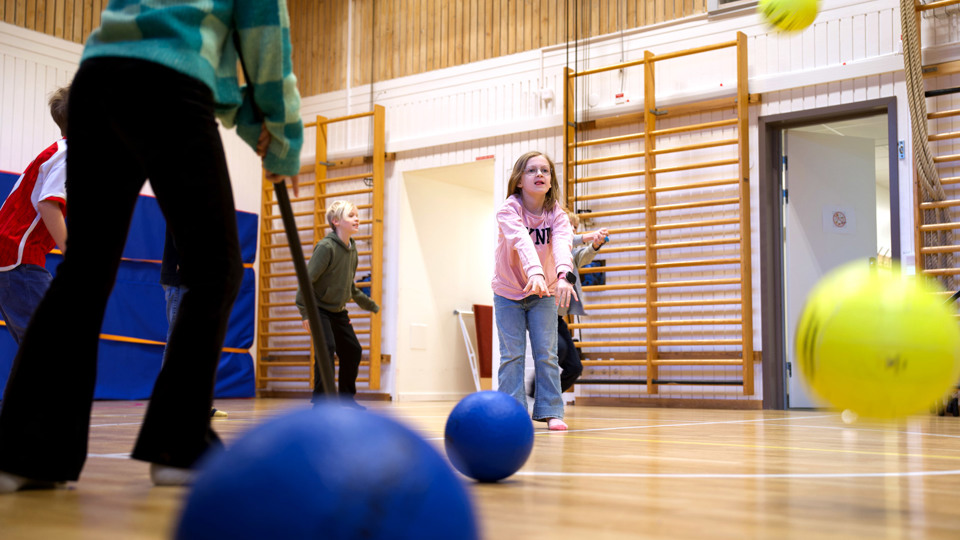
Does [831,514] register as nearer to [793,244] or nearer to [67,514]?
[67,514]

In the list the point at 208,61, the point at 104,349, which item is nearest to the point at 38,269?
the point at 208,61

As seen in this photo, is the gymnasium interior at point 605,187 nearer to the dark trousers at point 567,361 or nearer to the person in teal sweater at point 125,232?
the dark trousers at point 567,361

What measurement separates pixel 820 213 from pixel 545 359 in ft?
14.8

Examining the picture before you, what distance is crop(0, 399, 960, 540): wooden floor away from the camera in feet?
4.16

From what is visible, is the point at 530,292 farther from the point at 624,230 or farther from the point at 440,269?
the point at 440,269

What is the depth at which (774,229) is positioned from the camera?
7.22 metres

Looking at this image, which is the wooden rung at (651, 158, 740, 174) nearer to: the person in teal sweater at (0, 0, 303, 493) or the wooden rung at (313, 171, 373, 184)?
the wooden rung at (313, 171, 373, 184)

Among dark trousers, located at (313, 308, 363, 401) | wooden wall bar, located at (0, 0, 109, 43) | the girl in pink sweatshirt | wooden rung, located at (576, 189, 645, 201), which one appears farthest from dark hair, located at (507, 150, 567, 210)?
wooden wall bar, located at (0, 0, 109, 43)

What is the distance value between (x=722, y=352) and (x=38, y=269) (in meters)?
5.39

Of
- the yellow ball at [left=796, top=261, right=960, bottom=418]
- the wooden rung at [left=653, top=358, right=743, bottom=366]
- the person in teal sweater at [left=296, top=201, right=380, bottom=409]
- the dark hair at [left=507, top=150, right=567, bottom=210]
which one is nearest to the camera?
the yellow ball at [left=796, top=261, right=960, bottom=418]

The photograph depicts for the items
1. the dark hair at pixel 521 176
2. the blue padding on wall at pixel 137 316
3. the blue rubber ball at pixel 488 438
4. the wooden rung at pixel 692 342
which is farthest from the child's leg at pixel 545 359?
the blue padding on wall at pixel 137 316

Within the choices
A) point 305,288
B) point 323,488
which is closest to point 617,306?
point 305,288

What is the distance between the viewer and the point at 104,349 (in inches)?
314

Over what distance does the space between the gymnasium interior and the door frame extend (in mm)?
20
